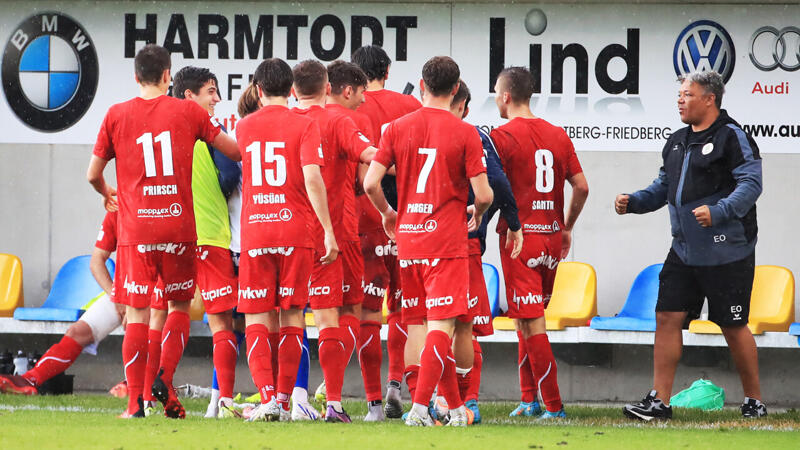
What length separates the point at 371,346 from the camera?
736cm

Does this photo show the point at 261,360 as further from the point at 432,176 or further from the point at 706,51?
the point at 706,51

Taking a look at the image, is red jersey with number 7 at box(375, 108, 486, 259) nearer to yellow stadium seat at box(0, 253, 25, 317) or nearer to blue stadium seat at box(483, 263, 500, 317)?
blue stadium seat at box(483, 263, 500, 317)

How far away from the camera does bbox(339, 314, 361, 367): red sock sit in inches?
275

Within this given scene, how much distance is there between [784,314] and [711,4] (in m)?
2.77

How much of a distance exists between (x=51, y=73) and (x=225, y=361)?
481cm

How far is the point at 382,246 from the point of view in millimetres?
7426

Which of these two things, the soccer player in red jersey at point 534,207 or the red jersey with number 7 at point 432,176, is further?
the soccer player in red jersey at point 534,207

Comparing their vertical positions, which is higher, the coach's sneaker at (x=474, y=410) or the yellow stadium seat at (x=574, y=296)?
the yellow stadium seat at (x=574, y=296)

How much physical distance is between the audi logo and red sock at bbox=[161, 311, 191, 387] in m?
5.77

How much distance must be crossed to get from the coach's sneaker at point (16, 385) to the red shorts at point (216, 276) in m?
2.40

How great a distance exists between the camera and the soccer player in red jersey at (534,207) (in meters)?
7.45

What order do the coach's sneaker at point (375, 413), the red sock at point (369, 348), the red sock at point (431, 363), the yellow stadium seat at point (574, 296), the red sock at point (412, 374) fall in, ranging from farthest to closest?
the yellow stadium seat at point (574, 296), the red sock at point (369, 348), the coach's sneaker at point (375, 413), the red sock at point (412, 374), the red sock at point (431, 363)

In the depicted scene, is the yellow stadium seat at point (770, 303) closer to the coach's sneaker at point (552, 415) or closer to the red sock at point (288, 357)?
the coach's sneaker at point (552, 415)

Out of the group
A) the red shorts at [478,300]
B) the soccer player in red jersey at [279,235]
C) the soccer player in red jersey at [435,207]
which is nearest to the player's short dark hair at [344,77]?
the soccer player in red jersey at [279,235]
